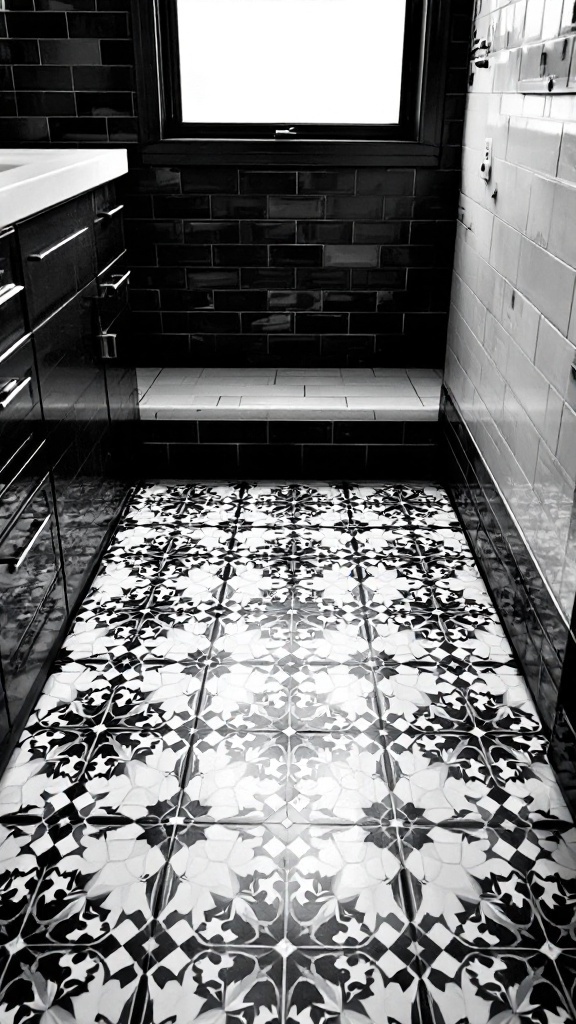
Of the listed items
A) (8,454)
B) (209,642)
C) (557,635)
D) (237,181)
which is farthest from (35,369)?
(237,181)

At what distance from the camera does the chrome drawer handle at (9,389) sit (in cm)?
170

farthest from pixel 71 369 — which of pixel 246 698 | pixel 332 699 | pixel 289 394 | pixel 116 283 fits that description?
pixel 289 394

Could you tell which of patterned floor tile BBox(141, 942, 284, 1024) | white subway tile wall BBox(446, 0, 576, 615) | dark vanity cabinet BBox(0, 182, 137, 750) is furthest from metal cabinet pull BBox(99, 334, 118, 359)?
patterned floor tile BBox(141, 942, 284, 1024)

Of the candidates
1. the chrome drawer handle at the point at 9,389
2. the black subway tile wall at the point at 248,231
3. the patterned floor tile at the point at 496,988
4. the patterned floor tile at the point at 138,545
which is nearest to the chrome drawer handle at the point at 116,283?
the black subway tile wall at the point at 248,231

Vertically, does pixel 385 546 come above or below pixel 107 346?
below

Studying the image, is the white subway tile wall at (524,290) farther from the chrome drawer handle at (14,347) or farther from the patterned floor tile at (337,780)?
the chrome drawer handle at (14,347)

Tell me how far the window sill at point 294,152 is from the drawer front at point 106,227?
498 mm

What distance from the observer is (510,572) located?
221 cm

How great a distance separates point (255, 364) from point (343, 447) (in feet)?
2.17

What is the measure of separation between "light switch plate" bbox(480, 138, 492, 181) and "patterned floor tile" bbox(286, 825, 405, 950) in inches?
75.3

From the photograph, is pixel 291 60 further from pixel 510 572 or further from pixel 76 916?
pixel 76 916

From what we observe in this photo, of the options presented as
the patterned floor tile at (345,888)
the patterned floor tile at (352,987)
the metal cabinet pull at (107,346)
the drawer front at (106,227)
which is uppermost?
the drawer front at (106,227)

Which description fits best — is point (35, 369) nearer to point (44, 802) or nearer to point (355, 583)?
point (44, 802)

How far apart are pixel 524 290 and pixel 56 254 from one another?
1.14 metres
